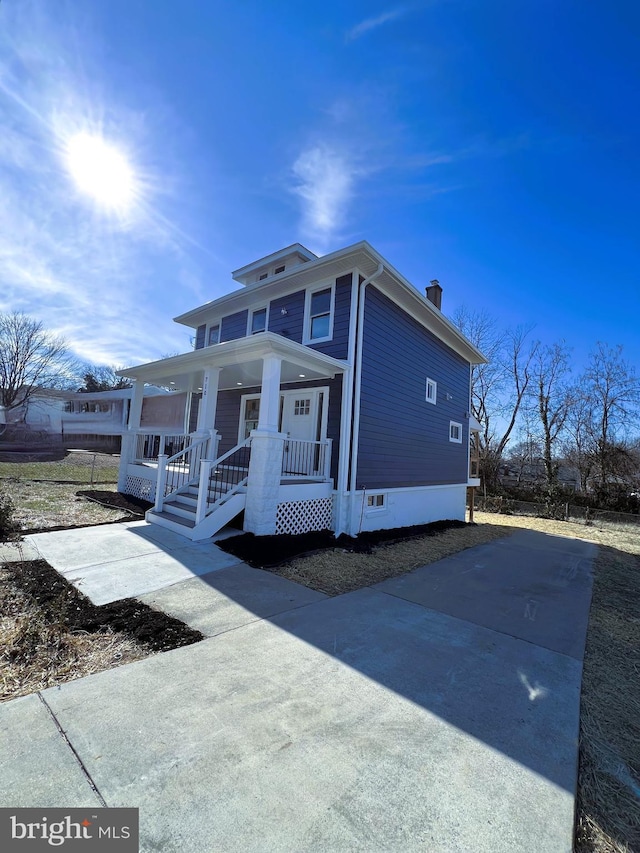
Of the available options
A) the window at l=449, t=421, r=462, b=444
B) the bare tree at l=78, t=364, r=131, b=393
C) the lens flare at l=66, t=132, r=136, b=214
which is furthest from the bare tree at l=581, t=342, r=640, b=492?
the bare tree at l=78, t=364, r=131, b=393

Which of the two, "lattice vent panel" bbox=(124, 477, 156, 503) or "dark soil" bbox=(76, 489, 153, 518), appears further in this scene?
"lattice vent panel" bbox=(124, 477, 156, 503)

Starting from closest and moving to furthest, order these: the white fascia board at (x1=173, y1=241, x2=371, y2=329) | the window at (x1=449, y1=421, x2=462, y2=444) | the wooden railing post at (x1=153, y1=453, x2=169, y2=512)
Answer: the wooden railing post at (x1=153, y1=453, x2=169, y2=512)
the white fascia board at (x1=173, y1=241, x2=371, y2=329)
the window at (x1=449, y1=421, x2=462, y2=444)

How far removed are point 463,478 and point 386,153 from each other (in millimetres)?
10496

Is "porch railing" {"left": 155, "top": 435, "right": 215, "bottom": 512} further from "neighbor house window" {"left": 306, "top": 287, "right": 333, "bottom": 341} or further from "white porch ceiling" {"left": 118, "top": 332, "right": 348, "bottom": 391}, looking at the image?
"neighbor house window" {"left": 306, "top": 287, "right": 333, "bottom": 341}

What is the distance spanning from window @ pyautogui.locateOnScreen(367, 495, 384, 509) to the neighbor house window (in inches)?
148

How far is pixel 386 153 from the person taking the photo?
785cm

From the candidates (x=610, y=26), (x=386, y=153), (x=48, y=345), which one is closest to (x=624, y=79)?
(x=610, y=26)

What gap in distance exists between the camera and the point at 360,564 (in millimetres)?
6160

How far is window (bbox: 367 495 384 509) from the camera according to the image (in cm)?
890

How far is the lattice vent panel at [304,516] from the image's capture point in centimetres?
697

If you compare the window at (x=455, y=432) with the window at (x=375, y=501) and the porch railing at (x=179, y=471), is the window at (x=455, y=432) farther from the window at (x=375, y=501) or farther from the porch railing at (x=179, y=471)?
the porch railing at (x=179, y=471)

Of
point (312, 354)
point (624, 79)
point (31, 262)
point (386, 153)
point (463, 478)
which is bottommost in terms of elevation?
point (463, 478)

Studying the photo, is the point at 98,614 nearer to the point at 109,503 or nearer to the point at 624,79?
the point at 109,503

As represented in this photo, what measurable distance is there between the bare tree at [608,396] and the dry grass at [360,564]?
17214 millimetres
